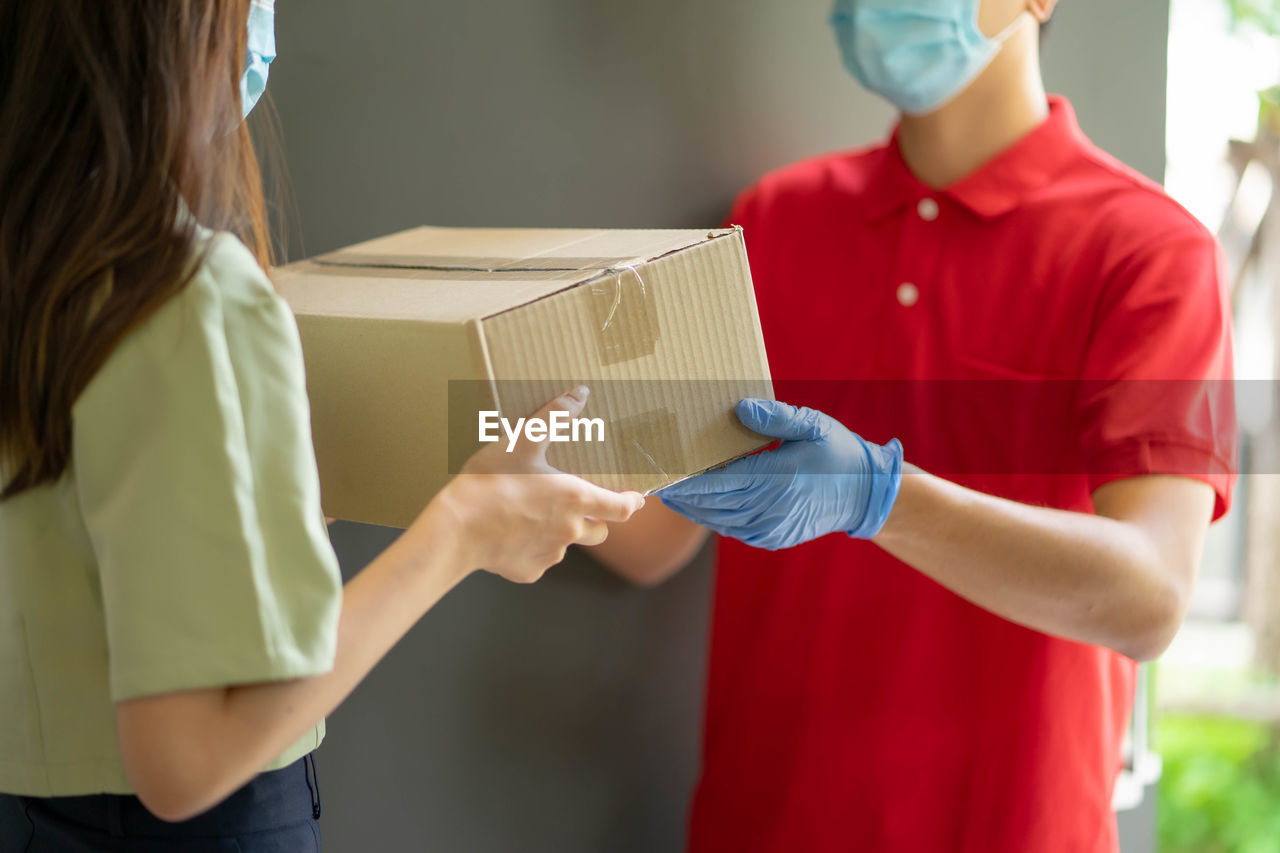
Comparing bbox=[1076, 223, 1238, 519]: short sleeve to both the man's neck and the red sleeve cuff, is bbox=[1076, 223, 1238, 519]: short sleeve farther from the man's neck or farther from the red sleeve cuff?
the man's neck

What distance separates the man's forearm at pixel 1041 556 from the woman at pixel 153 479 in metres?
0.46

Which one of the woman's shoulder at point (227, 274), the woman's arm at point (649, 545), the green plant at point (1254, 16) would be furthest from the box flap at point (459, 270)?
the green plant at point (1254, 16)

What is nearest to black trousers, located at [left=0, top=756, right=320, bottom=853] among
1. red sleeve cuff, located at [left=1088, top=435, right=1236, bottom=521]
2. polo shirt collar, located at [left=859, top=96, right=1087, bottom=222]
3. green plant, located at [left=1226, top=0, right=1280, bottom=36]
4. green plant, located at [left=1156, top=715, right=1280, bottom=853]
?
red sleeve cuff, located at [left=1088, top=435, right=1236, bottom=521]

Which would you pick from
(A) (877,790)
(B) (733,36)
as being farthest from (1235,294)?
(A) (877,790)

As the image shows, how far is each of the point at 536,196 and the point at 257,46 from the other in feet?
1.64

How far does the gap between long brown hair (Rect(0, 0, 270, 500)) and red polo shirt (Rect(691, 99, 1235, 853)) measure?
0.82m

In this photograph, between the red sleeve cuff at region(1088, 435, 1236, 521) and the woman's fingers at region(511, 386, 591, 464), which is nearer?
the woman's fingers at region(511, 386, 591, 464)

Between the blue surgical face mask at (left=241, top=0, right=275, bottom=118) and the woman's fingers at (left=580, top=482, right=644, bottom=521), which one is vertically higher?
the blue surgical face mask at (left=241, top=0, right=275, bottom=118)

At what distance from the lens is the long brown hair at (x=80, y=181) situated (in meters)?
0.60

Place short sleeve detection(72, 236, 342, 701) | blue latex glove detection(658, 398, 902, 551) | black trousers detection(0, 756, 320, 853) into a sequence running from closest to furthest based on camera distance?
1. short sleeve detection(72, 236, 342, 701)
2. black trousers detection(0, 756, 320, 853)
3. blue latex glove detection(658, 398, 902, 551)

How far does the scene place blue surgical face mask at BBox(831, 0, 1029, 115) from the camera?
3.77 feet

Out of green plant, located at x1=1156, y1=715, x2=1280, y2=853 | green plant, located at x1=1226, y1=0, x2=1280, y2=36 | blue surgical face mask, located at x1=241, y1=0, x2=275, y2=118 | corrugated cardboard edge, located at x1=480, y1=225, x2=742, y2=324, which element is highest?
green plant, located at x1=1226, y1=0, x2=1280, y2=36

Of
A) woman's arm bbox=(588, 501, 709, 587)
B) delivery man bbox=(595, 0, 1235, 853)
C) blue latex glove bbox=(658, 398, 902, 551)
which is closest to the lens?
blue latex glove bbox=(658, 398, 902, 551)

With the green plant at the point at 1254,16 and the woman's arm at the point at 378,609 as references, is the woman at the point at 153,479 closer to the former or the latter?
the woman's arm at the point at 378,609
